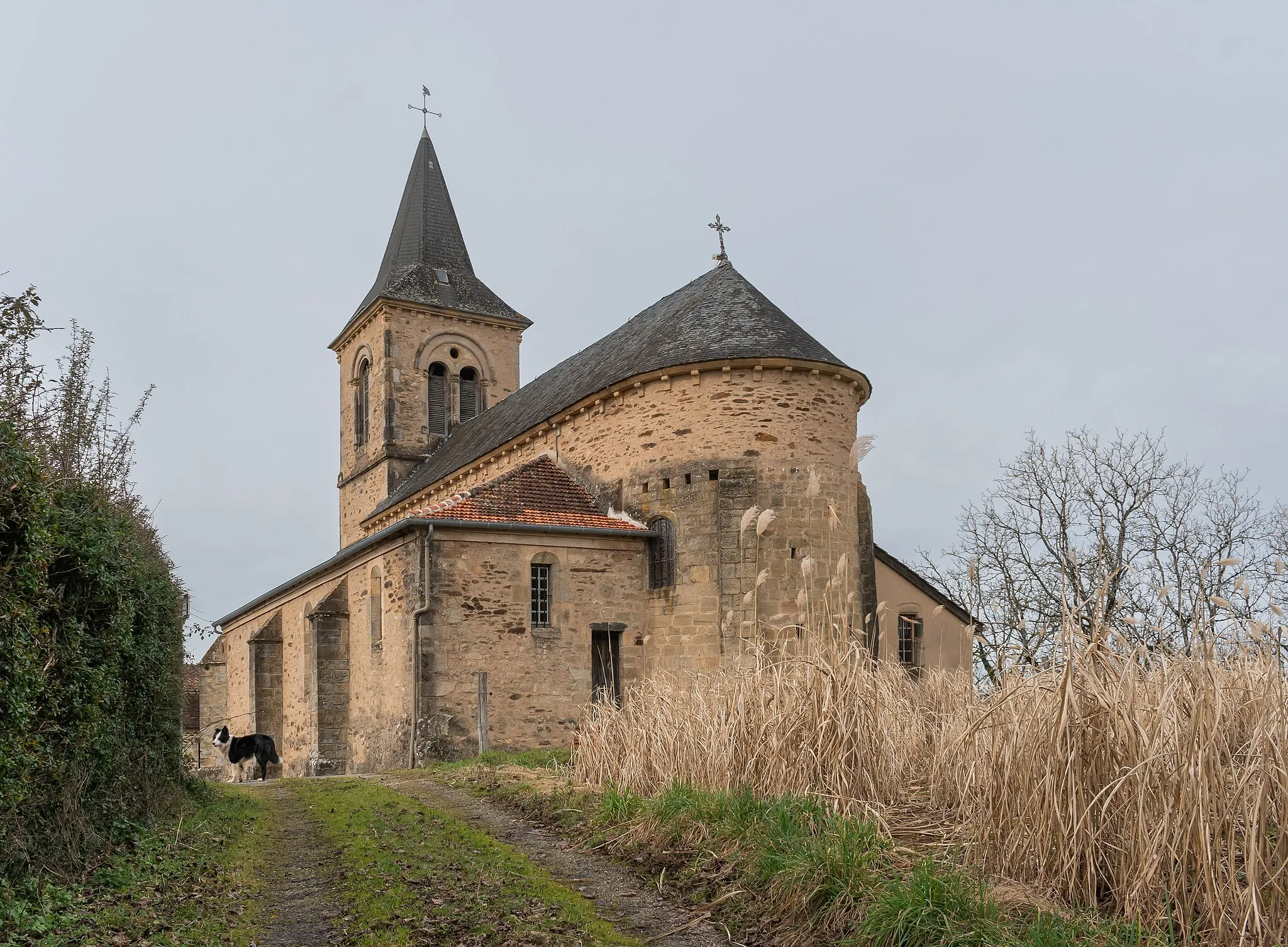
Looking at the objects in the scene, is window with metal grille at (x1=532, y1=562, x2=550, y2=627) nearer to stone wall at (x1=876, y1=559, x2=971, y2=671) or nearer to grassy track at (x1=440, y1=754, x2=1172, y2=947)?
stone wall at (x1=876, y1=559, x2=971, y2=671)

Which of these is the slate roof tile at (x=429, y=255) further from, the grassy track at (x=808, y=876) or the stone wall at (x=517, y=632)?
the grassy track at (x=808, y=876)

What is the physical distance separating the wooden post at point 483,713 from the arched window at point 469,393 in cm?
1755

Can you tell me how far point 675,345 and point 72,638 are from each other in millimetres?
13459

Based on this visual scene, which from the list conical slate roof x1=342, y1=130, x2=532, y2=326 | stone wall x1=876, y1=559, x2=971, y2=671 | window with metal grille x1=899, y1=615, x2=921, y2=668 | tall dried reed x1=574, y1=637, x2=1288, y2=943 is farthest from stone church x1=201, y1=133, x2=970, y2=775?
conical slate roof x1=342, y1=130, x2=532, y2=326

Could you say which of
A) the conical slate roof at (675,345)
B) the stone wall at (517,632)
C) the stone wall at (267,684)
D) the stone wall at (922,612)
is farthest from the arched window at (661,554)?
the stone wall at (267,684)

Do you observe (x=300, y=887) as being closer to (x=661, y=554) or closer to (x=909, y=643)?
(x=661, y=554)

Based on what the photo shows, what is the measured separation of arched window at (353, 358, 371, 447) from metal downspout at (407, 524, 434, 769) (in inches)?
713

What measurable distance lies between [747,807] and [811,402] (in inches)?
481

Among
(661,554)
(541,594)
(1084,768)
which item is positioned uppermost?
(661,554)

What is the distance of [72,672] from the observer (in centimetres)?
719

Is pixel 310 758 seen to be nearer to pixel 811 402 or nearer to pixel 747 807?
pixel 811 402

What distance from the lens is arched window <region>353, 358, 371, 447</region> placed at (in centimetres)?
3512

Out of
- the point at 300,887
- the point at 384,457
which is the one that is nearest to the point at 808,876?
the point at 300,887

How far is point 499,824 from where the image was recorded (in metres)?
9.40
